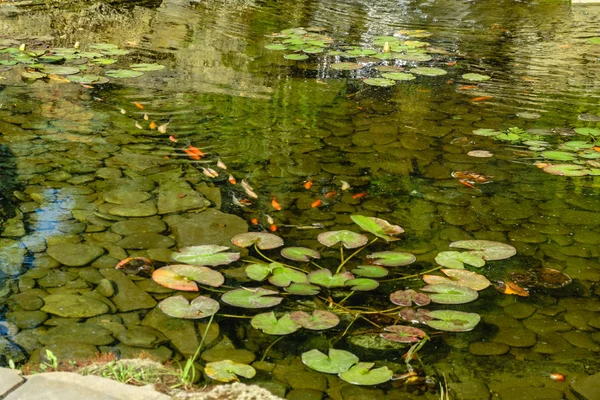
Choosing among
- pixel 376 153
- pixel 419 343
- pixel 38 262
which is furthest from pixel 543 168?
pixel 38 262

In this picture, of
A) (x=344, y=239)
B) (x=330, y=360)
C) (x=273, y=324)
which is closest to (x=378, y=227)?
(x=344, y=239)

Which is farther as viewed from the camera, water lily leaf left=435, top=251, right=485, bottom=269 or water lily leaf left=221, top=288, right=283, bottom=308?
water lily leaf left=435, top=251, right=485, bottom=269

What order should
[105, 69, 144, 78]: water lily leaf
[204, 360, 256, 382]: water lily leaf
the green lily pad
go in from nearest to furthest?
1. [204, 360, 256, 382]: water lily leaf
2. [105, 69, 144, 78]: water lily leaf
3. the green lily pad

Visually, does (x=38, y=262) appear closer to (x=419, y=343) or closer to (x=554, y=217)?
(x=419, y=343)

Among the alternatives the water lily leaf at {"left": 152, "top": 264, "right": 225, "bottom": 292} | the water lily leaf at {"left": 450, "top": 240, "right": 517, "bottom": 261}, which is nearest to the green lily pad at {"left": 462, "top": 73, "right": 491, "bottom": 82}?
the water lily leaf at {"left": 450, "top": 240, "right": 517, "bottom": 261}

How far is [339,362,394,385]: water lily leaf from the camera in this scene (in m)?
2.30

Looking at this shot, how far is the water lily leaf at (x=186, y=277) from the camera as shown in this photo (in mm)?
2777

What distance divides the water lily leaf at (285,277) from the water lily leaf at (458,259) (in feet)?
1.91

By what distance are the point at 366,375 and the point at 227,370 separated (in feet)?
A: 1.44

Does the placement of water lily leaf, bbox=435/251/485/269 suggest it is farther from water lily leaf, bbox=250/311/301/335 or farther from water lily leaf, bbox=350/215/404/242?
water lily leaf, bbox=250/311/301/335

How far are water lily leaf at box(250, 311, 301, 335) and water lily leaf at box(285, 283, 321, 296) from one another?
15 centimetres

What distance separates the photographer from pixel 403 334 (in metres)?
2.53

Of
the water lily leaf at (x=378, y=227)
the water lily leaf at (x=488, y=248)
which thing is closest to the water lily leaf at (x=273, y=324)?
the water lily leaf at (x=378, y=227)

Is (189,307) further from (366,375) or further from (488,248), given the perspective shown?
(488,248)
